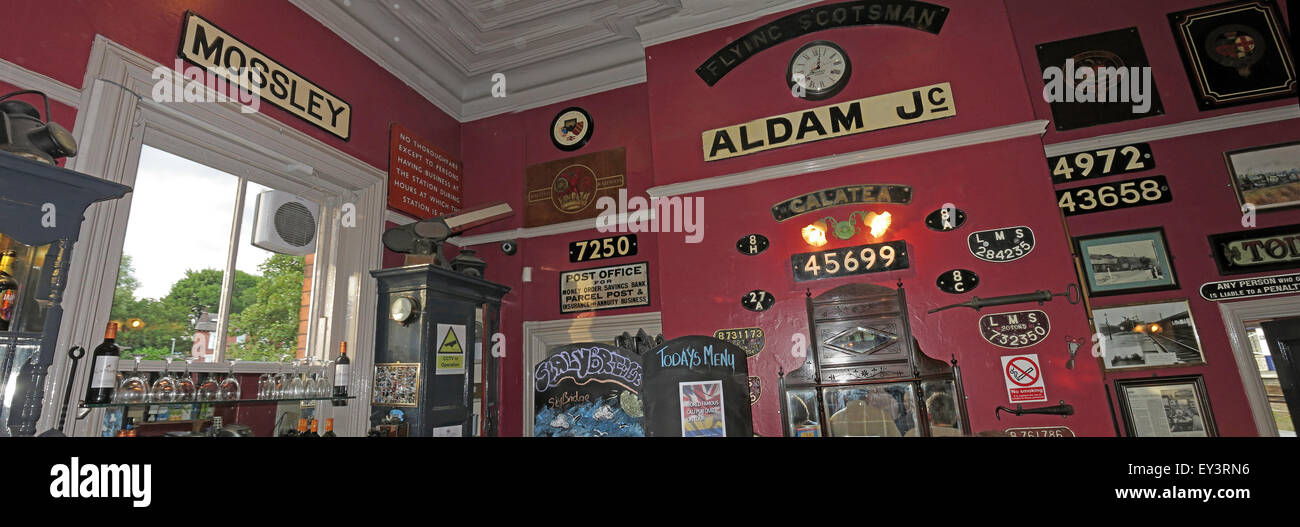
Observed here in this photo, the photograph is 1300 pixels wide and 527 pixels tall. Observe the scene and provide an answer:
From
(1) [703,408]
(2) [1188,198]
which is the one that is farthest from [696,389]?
(2) [1188,198]

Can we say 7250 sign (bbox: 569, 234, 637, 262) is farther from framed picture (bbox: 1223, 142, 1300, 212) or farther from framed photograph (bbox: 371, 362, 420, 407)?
framed picture (bbox: 1223, 142, 1300, 212)

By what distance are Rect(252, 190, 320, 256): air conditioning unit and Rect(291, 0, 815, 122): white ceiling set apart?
1490mm

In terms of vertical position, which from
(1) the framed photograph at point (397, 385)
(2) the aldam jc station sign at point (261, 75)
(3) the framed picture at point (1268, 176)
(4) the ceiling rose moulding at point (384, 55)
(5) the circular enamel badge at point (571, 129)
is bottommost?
(1) the framed photograph at point (397, 385)

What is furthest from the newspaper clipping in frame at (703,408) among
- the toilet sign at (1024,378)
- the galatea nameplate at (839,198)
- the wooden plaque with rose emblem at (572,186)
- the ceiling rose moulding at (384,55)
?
the ceiling rose moulding at (384,55)

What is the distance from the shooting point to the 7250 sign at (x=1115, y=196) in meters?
4.14

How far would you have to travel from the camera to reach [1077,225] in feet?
14.1

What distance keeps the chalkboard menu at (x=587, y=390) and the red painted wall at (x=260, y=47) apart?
2776 mm

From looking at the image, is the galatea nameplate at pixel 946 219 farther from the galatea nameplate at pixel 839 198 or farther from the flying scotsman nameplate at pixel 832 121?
the flying scotsman nameplate at pixel 832 121

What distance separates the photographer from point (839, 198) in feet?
13.8

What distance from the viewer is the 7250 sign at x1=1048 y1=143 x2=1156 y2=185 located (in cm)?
422

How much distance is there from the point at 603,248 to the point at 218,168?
3.02 m


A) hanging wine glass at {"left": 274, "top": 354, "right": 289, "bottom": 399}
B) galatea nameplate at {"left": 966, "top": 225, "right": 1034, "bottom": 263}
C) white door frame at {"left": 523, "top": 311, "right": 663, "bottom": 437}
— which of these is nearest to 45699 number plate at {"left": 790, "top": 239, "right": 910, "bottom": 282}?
galatea nameplate at {"left": 966, "top": 225, "right": 1034, "bottom": 263}

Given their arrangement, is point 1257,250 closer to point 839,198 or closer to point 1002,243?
point 1002,243
